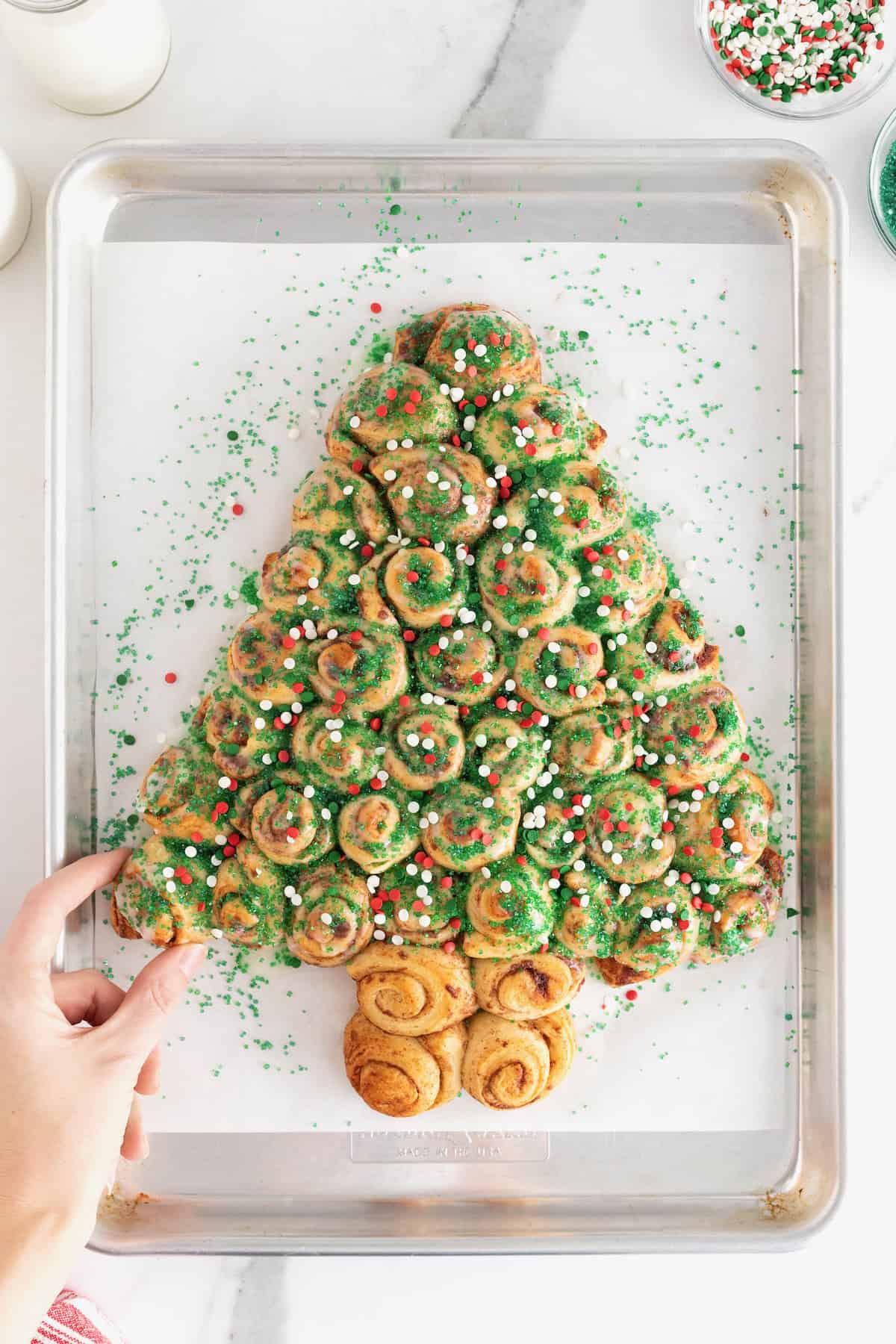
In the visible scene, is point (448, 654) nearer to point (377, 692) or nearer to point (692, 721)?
point (377, 692)

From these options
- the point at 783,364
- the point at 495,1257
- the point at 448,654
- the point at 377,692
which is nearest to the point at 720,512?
the point at 783,364

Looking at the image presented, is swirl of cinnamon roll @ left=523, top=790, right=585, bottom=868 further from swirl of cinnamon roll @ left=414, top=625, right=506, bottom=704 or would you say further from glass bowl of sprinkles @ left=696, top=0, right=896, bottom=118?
glass bowl of sprinkles @ left=696, top=0, right=896, bottom=118

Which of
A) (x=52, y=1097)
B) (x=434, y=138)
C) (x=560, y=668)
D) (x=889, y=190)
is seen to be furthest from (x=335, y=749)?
(x=889, y=190)

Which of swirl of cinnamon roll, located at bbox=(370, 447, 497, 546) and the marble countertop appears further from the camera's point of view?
the marble countertop

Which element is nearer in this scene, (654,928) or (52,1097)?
(52,1097)

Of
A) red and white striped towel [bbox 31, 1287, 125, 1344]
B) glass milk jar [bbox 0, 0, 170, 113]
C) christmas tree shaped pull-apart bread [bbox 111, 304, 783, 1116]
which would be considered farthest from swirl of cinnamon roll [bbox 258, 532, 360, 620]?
red and white striped towel [bbox 31, 1287, 125, 1344]

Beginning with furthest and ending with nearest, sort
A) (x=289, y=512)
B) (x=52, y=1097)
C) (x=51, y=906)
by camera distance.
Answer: (x=289, y=512) → (x=51, y=906) → (x=52, y=1097)

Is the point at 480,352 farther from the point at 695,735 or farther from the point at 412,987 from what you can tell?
the point at 412,987
